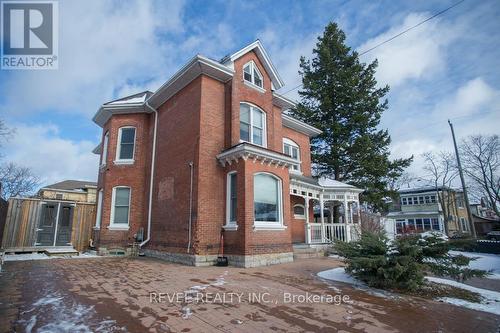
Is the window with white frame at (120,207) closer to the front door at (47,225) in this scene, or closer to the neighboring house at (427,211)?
the front door at (47,225)

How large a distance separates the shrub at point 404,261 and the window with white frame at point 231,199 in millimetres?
4660

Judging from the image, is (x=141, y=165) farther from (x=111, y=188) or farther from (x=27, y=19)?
(x=27, y=19)

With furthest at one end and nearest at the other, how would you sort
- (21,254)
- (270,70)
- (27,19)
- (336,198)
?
(336,198) < (270,70) < (21,254) < (27,19)

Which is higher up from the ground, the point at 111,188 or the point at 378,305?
the point at 111,188

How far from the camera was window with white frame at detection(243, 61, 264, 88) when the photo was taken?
12.7 m

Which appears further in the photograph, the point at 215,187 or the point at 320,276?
the point at 215,187

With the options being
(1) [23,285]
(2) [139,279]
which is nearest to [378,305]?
(2) [139,279]

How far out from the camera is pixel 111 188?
538 inches

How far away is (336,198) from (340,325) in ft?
41.2

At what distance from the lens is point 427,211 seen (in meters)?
35.9

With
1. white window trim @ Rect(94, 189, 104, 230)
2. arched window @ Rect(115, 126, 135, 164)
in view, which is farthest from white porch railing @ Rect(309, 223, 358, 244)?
white window trim @ Rect(94, 189, 104, 230)

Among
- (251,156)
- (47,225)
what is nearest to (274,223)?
(251,156)

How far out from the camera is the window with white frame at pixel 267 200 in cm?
1027

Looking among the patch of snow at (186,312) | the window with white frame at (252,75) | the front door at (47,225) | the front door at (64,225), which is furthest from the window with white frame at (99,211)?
the patch of snow at (186,312)
